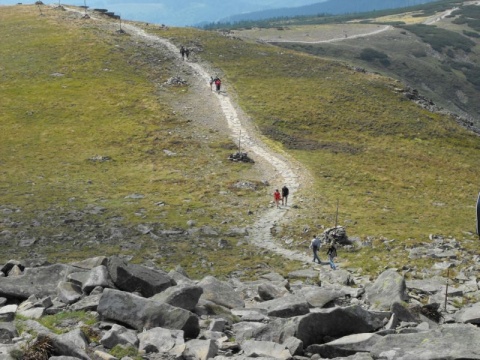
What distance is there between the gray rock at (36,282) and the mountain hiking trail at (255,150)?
1564cm

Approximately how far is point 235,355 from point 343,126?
59.1m

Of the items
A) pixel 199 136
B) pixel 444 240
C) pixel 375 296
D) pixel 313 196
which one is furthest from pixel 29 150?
pixel 375 296

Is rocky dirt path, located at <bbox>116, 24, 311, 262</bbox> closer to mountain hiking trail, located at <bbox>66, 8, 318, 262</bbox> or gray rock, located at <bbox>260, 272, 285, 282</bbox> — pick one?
mountain hiking trail, located at <bbox>66, 8, 318, 262</bbox>

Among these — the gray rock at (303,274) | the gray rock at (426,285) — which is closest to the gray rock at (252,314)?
the gray rock at (426,285)

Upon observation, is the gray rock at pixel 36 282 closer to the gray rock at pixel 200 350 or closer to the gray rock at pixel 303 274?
the gray rock at pixel 200 350

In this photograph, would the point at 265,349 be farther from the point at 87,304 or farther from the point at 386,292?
the point at 386,292

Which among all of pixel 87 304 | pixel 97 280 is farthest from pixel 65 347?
pixel 97 280

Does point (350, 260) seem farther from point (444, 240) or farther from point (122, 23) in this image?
point (122, 23)

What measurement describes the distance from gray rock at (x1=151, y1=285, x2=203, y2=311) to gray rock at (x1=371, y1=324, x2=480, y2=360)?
645 cm

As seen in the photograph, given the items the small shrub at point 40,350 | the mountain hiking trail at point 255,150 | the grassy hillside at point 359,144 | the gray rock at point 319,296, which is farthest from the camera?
the grassy hillside at point 359,144

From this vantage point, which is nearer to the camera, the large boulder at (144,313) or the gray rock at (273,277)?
the large boulder at (144,313)

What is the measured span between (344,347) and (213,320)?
14.8 ft

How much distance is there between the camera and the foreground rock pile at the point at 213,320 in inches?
568

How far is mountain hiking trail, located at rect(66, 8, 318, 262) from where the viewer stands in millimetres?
37625
